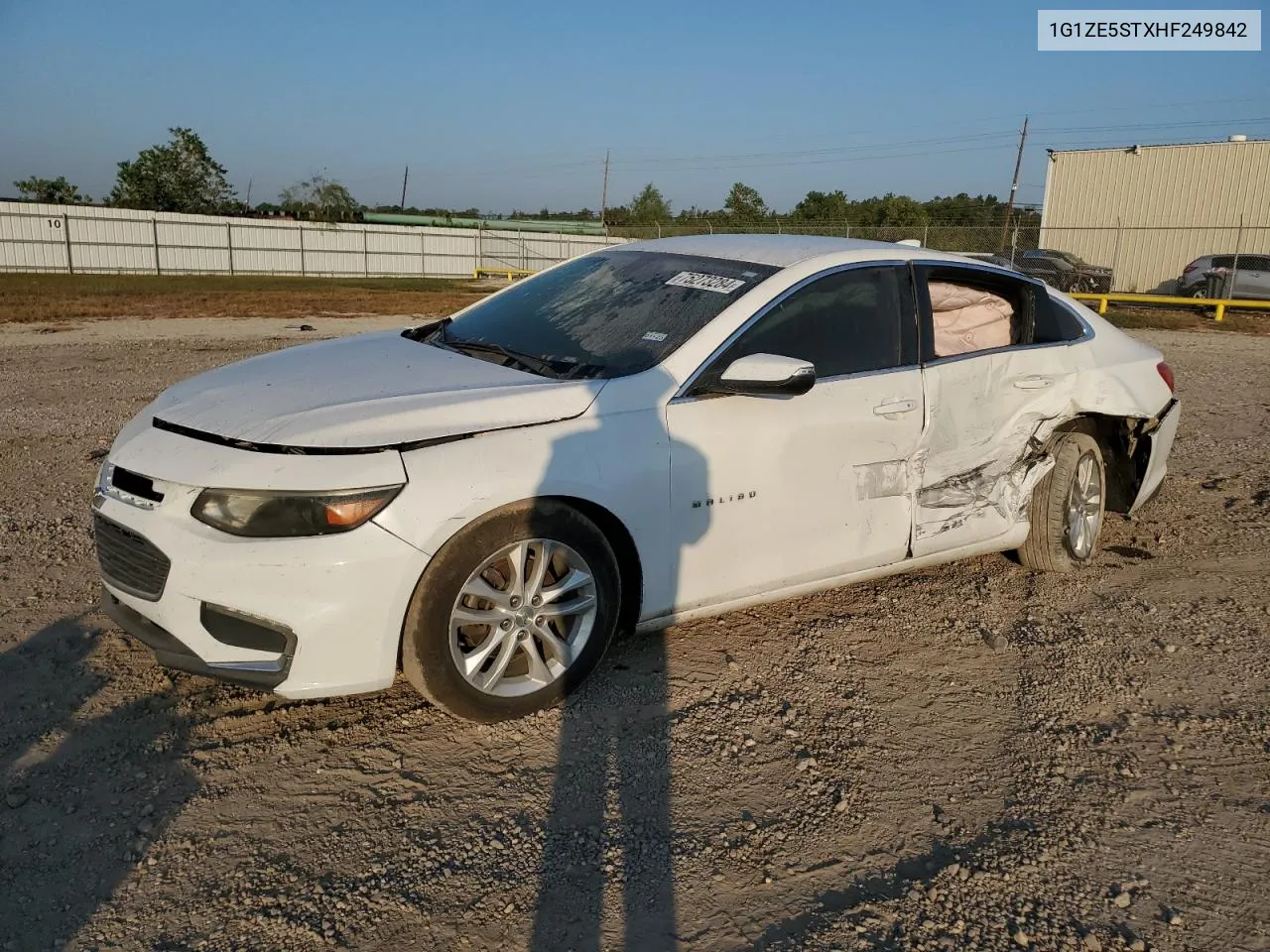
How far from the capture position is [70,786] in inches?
116

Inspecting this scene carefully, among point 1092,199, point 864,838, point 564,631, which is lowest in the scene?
point 864,838

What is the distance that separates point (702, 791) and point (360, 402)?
5.43ft

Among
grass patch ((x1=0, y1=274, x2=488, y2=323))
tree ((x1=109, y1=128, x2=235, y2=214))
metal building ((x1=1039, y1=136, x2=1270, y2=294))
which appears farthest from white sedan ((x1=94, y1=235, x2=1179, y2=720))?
tree ((x1=109, y1=128, x2=235, y2=214))

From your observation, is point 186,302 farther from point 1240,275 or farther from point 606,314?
point 1240,275

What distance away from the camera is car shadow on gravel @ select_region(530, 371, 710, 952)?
8.18ft

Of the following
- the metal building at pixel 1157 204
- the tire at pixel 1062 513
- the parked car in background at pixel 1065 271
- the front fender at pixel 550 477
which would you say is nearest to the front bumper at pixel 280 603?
the front fender at pixel 550 477

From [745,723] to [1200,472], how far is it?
5258 millimetres

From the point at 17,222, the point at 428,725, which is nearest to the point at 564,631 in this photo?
the point at 428,725

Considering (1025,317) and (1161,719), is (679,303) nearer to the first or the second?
(1025,317)

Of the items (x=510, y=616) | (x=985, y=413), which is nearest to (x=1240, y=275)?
(x=985, y=413)

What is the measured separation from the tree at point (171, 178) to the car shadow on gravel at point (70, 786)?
60.4 meters

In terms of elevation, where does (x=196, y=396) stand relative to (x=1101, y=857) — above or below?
above

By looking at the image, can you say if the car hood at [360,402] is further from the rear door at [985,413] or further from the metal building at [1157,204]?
the metal building at [1157,204]

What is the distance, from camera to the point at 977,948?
242 centimetres
